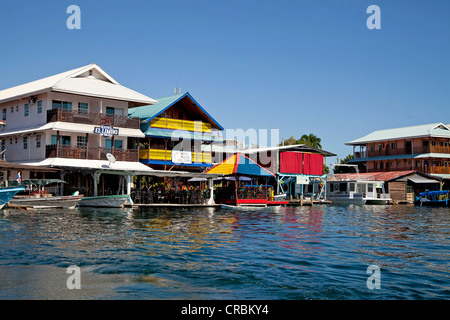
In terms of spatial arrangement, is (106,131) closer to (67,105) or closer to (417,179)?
(67,105)

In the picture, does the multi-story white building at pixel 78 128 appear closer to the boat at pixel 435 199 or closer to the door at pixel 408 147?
the boat at pixel 435 199

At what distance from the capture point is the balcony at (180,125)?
144 ft

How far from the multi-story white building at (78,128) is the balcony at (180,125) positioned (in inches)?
113

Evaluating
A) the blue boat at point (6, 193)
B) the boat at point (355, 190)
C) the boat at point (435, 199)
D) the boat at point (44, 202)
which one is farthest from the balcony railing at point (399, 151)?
the blue boat at point (6, 193)

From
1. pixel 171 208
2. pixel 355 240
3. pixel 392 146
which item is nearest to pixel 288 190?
pixel 392 146

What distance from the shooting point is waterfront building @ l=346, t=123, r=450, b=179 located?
213ft

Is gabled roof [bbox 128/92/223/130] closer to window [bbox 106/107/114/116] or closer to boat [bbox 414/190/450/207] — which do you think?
window [bbox 106/107/114/116]

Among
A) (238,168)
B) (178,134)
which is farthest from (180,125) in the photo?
(238,168)

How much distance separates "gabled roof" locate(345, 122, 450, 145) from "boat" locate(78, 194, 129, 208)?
150ft

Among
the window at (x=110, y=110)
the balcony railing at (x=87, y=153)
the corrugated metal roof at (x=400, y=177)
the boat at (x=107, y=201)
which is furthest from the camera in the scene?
the corrugated metal roof at (x=400, y=177)

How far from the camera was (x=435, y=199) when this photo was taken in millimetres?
55562

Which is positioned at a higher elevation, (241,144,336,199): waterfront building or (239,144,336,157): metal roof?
(239,144,336,157): metal roof

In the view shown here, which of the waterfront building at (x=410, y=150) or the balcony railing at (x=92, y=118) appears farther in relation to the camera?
the waterfront building at (x=410, y=150)

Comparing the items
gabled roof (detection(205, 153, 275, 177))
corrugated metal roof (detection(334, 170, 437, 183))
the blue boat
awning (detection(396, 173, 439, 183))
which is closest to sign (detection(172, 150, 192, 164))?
gabled roof (detection(205, 153, 275, 177))
